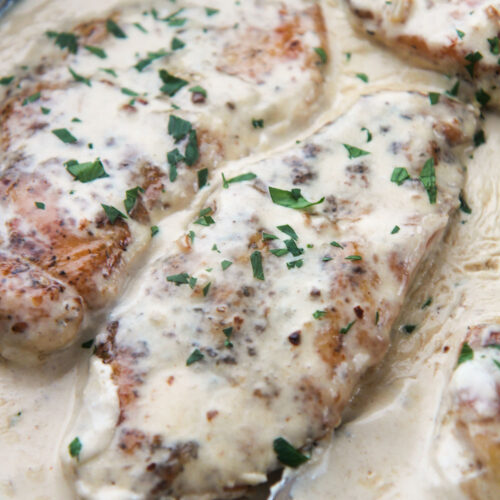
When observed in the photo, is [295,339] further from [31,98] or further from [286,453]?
[31,98]

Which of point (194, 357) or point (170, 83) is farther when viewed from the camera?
point (170, 83)

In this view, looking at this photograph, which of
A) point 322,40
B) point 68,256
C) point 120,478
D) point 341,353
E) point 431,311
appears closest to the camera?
point 120,478

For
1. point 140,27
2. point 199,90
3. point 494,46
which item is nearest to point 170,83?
point 199,90

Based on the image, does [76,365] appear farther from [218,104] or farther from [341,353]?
[218,104]

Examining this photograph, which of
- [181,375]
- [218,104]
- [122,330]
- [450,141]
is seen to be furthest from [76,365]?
[450,141]

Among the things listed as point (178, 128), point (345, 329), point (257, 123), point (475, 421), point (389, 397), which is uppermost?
point (178, 128)

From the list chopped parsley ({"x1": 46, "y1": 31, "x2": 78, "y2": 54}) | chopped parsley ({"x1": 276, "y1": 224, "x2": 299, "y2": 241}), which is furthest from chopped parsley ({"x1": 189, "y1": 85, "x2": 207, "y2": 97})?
chopped parsley ({"x1": 276, "y1": 224, "x2": 299, "y2": 241})

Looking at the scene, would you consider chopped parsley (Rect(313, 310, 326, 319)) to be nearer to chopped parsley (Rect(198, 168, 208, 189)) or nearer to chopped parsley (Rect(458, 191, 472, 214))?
chopped parsley (Rect(198, 168, 208, 189))
